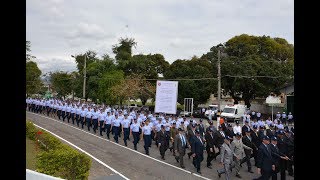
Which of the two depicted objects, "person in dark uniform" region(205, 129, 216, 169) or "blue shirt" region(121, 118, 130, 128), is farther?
"blue shirt" region(121, 118, 130, 128)

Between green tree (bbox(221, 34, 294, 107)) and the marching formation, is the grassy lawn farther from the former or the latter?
green tree (bbox(221, 34, 294, 107))

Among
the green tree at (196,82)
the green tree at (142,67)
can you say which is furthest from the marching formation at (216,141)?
the green tree at (142,67)

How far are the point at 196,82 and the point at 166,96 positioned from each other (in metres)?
25.9

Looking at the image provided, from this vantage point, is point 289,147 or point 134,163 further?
point 134,163

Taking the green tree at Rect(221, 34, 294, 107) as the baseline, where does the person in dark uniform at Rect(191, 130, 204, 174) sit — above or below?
below

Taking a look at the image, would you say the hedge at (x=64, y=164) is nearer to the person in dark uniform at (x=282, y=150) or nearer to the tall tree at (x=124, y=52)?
the person in dark uniform at (x=282, y=150)

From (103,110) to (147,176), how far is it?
11459 millimetres

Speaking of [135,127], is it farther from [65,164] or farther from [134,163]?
[65,164]

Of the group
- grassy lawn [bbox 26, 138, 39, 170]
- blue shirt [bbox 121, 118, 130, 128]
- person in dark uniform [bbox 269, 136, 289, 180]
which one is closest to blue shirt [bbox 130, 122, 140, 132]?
blue shirt [bbox 121, 118, 130, 128]

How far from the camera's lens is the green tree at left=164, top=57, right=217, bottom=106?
46.2m

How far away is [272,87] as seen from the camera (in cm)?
4447

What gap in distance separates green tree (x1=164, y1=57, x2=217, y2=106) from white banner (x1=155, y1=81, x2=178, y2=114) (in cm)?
2462

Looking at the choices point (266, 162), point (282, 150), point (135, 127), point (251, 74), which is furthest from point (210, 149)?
point (251, 74)

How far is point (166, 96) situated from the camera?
21594 mm
